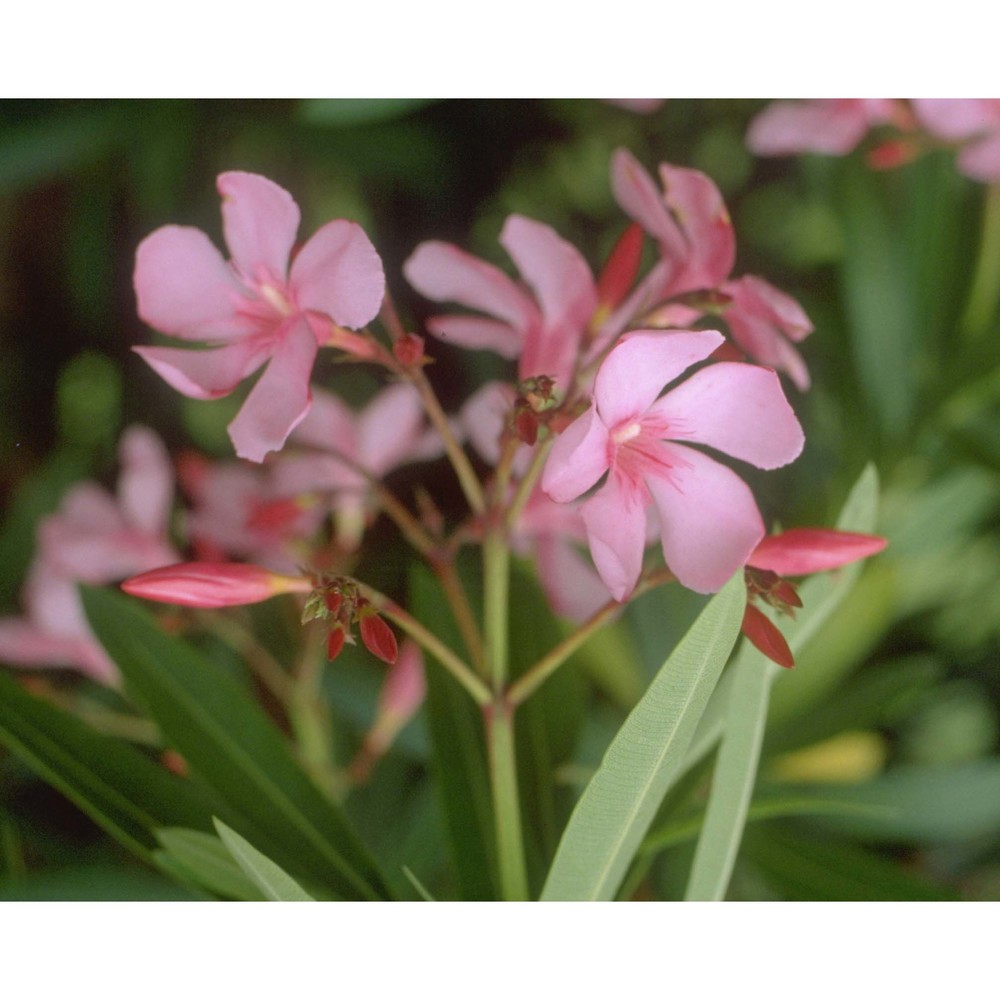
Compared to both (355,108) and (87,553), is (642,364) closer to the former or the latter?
(355,108)

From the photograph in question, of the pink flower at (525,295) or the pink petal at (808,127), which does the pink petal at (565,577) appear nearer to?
the pink flower at (525,295)

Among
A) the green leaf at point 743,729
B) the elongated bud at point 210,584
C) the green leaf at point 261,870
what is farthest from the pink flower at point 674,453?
the green leaf at point 261,870

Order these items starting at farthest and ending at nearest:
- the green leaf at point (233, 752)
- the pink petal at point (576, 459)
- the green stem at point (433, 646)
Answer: the green leaf at point (233, 752) < the green stem at point (433, 646) < the pink petal at point (576, 459)

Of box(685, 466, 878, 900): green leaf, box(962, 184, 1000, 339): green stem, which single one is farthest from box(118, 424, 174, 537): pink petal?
box(962, 184, 1000, 339): green stem

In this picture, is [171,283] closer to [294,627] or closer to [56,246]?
[56,246]

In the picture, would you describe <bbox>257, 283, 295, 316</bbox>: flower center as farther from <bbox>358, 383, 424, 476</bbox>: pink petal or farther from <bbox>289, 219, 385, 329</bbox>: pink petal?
<bbox>358, 383, 424, 476</bbox>: pink petal

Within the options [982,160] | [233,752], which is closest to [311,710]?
[233,752]
